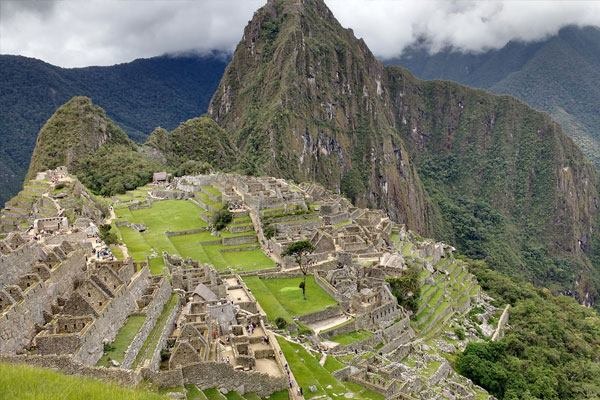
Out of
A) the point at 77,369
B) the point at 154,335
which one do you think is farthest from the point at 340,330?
the point at 77,369

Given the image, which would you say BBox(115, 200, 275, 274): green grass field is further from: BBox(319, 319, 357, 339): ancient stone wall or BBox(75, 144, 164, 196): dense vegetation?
BBox(75, 144, 164, 196): dense vegetation

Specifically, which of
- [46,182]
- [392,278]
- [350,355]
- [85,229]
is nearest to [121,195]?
[46,182]

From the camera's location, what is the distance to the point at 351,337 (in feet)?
115

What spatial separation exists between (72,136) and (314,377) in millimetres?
78794

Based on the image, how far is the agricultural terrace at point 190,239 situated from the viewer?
41.7 metres

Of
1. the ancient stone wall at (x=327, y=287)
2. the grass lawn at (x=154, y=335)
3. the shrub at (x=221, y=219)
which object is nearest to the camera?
the grass lawn at (x=154, y=335)

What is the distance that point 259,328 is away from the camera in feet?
92.9

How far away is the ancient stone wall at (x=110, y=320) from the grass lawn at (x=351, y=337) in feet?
39.1

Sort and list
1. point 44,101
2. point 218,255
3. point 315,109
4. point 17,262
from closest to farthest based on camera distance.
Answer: point 17,262 < point 218,255 < point 44,101 < point 315,109

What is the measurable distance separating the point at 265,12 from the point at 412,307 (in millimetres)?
154077

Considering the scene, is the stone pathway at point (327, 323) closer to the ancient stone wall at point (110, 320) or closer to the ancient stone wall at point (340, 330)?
the ancient stone wall at point (340, 330)

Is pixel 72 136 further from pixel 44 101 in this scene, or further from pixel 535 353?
pixel 535 353

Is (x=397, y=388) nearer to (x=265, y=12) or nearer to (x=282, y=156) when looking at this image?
(x=282, y=156)

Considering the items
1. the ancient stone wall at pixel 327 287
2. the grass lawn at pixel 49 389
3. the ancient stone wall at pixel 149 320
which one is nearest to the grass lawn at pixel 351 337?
the ancient stone wall at pixel 327 287
